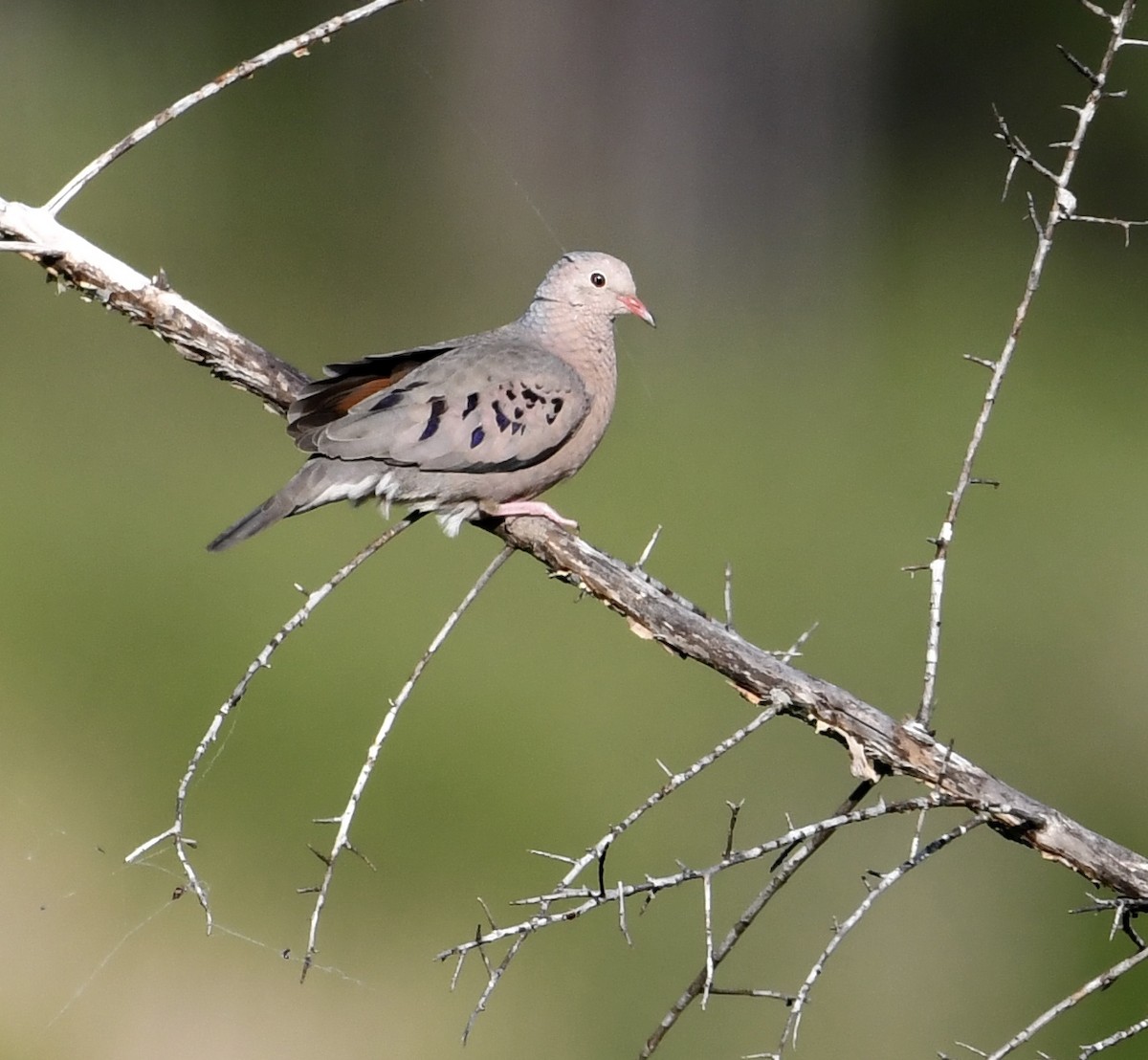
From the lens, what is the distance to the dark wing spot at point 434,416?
3201mm

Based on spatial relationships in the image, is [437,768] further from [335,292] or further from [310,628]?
[335,292]

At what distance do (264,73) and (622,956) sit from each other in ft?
22.7

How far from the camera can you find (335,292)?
909 centimetres

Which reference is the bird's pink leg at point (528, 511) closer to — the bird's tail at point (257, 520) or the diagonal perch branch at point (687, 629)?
the diagonal perch branch at point (687, 629)

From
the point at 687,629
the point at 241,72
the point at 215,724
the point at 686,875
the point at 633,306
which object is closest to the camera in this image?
the point at 686,875

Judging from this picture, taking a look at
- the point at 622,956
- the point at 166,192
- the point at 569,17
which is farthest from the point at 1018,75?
the point at 622,956

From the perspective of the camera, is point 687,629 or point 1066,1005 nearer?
point 1066,1005

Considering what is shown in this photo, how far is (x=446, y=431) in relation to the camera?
10.5 ft

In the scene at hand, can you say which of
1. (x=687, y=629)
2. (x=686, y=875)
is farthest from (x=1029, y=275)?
(x=686, y=875)

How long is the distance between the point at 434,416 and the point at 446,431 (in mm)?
41

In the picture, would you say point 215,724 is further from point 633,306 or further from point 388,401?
point 633,306

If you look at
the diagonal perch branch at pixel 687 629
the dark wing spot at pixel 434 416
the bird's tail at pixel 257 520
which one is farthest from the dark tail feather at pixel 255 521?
the dark wing spot at pixel 434 416

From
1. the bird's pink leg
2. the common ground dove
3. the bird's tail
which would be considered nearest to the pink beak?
the common ground dove

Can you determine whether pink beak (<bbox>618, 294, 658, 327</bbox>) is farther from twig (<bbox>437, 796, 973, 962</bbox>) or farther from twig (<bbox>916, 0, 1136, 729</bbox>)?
twig (<bbox>437, 796, 973, 962</bbox>)
